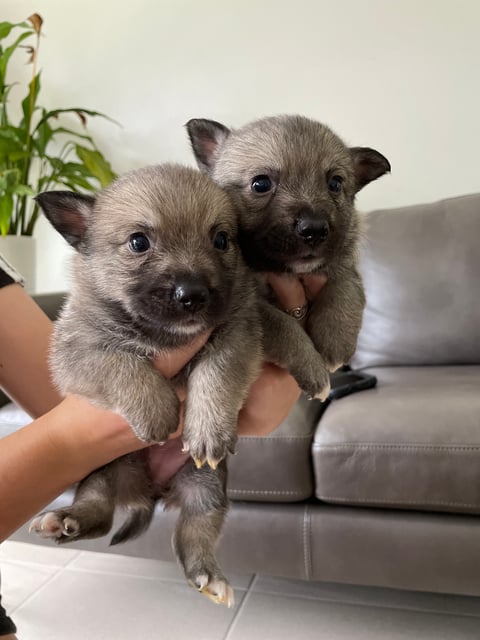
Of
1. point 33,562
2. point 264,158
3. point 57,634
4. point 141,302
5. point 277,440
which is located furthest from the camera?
point 33,562

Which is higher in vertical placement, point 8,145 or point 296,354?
point 8,145

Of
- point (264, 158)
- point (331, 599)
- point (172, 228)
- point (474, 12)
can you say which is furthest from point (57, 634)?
point (474, 12)

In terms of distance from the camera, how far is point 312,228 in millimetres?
1122

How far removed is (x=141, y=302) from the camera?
1087 millimetres

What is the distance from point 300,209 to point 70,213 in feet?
1.65

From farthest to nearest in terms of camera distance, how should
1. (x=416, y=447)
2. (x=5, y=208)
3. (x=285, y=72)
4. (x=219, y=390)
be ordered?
(x=285, y=72) → (x=5, y=208) → (x=416, y=447) → (x=219, y=390)

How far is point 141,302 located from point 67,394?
36 cm

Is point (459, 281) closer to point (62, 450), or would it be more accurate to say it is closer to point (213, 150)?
point (213, 150)

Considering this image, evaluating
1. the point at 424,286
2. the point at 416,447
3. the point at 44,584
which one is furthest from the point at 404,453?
the point at 44,584

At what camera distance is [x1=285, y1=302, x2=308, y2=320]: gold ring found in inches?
53.6

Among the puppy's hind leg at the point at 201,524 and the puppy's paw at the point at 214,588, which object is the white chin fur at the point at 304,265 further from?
the puppy's paw at the point at 214,588

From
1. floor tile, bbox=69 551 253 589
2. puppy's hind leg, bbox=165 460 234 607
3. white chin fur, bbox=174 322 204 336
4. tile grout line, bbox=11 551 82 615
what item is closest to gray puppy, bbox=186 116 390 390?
white chin fur, bbox=174 322 204 336

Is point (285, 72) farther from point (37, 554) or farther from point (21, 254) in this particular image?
point (37, 554)

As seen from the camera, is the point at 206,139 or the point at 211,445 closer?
the point at 211,445
